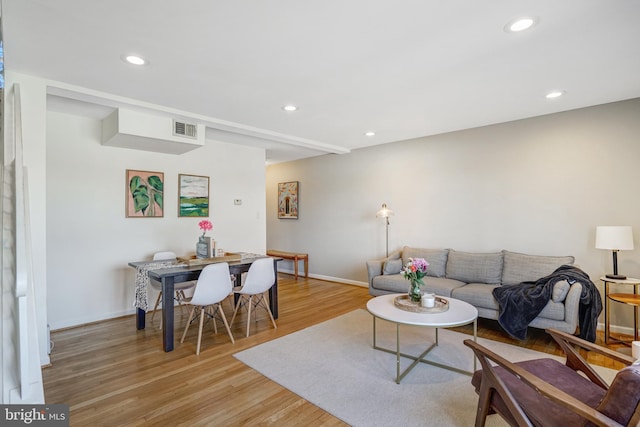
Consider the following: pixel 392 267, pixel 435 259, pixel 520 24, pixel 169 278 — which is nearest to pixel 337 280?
pixel 392 267

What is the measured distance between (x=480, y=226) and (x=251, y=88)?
11.5 ft

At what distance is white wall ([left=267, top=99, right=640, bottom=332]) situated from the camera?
3564mm

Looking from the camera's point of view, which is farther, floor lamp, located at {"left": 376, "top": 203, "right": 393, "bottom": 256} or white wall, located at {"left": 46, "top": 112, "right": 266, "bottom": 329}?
floor lamp, located at {"left": 376, "top": 203, "right": 393, "bottom": 256}

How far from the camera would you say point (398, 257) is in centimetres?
502

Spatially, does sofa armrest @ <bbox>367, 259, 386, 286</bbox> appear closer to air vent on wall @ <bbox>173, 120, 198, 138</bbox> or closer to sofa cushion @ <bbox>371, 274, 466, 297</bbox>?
sofa cushion @ <bbox>371, 274, 466, 297</bbox>

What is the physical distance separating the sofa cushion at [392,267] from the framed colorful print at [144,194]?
329 cm

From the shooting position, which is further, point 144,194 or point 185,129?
point 144,194

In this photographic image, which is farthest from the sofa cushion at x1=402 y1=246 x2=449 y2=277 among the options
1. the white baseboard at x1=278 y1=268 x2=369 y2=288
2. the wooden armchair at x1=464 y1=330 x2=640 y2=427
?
the wooden armchair at x1=464 y1=330 x2=640 y2=427

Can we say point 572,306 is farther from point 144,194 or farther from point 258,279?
point 144,194

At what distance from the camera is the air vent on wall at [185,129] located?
12.5 ft

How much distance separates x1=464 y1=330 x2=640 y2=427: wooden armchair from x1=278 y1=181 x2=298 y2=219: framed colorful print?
535cm

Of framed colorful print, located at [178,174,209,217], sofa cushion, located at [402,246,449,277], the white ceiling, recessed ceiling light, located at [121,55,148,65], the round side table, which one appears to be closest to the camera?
the white ceiling

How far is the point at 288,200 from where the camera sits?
7.10 meters

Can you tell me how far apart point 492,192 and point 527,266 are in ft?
3.58
